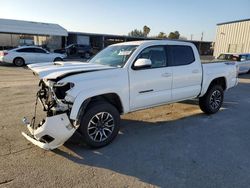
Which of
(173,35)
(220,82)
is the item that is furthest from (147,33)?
(220,82)

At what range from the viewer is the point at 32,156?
12.6ft

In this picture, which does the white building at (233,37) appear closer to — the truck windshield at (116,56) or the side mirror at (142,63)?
the truck windshield at (116,56)

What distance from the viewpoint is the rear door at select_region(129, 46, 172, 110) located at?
4582mm

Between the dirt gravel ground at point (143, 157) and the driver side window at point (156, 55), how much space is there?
56.4 inches

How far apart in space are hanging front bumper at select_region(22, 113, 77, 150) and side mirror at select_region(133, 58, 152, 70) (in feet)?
5.32

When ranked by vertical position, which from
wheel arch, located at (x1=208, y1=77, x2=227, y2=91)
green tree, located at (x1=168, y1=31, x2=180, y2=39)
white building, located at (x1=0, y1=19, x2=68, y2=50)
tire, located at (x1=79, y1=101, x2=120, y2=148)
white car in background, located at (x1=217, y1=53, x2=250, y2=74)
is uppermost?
green tree, located at (x1=168, y1=31, x2=180, y2=39)

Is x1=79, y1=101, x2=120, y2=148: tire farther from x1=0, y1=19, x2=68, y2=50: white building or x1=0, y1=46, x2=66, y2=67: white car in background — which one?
x1=0, y1=19, x2=68, y2=50: white building

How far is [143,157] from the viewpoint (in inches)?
154

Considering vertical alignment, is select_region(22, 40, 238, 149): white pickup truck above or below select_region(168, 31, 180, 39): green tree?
below

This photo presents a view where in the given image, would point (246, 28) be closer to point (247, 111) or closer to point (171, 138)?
point (247, 111)

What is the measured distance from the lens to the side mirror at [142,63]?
14.4ft

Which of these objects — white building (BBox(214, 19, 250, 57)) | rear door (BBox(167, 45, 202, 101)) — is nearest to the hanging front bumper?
rear door (BBox(167, 45, 202, 101))

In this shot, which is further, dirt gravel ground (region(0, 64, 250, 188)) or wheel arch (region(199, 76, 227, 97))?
wheel arch (region(199, 76, 227, 97))

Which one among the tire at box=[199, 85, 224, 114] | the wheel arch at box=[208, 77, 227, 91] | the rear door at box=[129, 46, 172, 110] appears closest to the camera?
the rear door at box=[129, 46, 172, 110]
